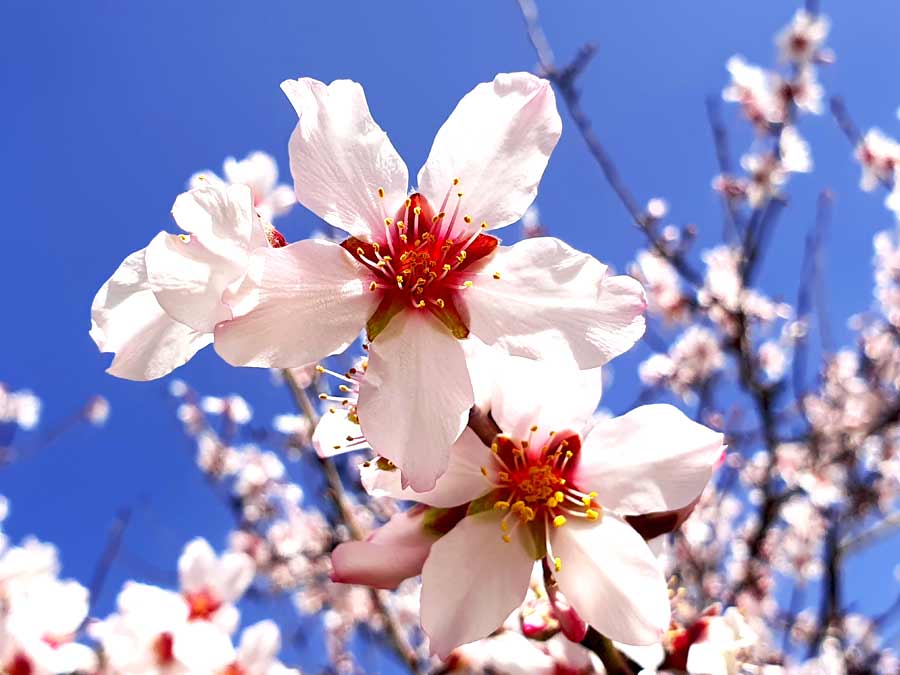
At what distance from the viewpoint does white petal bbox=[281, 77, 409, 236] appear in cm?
79

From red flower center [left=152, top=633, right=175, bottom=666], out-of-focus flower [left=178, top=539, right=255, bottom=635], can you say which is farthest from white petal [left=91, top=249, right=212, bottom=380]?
out-of-focus flower [left=178, top=539, right=255, bottom=635]

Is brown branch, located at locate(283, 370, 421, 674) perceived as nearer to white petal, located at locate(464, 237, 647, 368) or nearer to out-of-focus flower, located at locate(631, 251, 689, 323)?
white petal, located at locate(464, 237, 647, 368)

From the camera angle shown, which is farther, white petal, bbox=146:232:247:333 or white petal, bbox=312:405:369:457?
white petal, bbox=312:405:369:457

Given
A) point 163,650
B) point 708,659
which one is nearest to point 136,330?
point 708,659

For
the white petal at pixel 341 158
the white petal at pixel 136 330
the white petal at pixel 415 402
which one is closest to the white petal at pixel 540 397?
the white petal at pixel 415 402

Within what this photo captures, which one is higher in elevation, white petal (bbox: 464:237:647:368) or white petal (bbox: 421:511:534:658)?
white petal (bbox: 464:237:647:368)

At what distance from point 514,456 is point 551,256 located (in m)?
0.28

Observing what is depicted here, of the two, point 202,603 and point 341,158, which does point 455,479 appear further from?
point 202,603

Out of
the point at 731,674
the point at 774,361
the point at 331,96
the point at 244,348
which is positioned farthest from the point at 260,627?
the point at 774,361

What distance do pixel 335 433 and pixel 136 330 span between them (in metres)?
0.29

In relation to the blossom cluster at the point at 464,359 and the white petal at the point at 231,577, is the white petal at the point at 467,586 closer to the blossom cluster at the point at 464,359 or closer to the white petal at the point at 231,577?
the blossom cluster at the point at 464,359

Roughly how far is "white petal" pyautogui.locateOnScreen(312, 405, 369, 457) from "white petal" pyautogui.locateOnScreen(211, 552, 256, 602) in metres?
1.42

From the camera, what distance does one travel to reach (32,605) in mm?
1760

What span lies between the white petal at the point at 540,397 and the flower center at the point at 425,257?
95 millimetres
